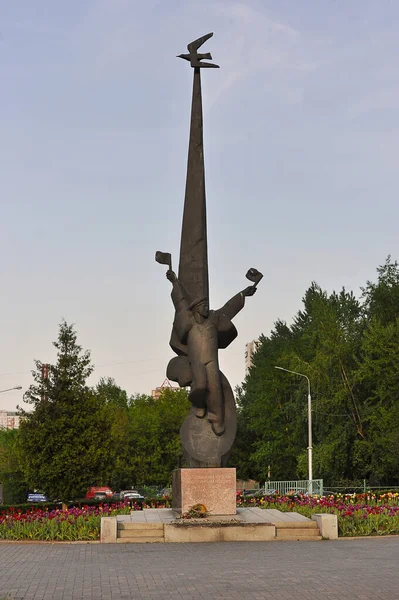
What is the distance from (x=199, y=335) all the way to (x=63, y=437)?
12.4 meters

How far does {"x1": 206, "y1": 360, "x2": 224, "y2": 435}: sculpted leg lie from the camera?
1964 cm

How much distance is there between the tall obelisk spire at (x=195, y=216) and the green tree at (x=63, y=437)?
11852 millimetres

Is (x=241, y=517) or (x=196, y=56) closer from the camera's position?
(x=241, y=517)

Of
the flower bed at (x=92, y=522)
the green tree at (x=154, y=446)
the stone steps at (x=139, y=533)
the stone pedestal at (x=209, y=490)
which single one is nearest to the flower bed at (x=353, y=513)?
the flower bed at (x=92, y=522)

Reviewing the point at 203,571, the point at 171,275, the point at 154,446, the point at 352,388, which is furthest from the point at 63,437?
the point at 154,446

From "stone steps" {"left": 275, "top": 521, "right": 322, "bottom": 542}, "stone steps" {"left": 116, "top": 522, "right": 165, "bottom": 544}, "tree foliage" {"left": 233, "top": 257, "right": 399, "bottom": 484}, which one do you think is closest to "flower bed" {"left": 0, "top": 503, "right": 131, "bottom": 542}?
"stone steps" {"left": 116, "top": 522, "right": 165, "bottom": 544}

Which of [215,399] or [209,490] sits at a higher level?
[215,399]

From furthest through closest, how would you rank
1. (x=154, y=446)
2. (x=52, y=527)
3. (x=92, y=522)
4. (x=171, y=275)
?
(x=154, y=446) → (x=171, y=275) → (x=92, y=522) → (x=52, y=527)

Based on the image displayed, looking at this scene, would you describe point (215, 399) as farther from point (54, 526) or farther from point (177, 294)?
point (54, 526)

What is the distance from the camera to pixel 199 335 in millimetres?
19766

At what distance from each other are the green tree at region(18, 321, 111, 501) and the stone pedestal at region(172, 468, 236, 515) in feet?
40.4

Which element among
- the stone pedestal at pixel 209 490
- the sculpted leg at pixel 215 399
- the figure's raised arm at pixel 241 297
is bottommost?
the stone pedestal at pixel 209 490

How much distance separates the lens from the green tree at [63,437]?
3041cm

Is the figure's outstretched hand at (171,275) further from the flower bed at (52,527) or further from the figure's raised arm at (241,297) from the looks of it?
the flower bed at (52,527)
